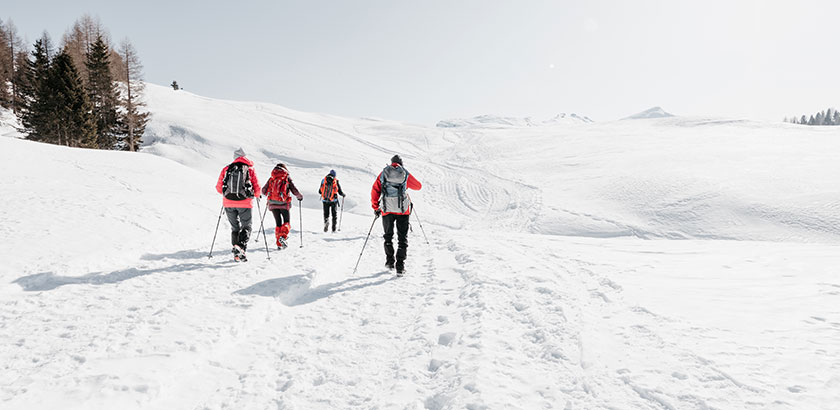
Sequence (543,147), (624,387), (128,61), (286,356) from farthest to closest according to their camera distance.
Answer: (543,147) < (128,61) < (286,356) < (624,387)

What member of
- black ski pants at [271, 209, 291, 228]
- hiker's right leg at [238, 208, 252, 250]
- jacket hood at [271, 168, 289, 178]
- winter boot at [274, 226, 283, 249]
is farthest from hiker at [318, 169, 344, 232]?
hiker's right leg at [238, 208, 252, 250]

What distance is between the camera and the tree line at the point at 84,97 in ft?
88.5

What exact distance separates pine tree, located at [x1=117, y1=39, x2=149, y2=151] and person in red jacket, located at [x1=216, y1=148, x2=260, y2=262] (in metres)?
29.9

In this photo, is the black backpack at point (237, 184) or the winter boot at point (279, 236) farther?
the winter boot at point (279, 236)

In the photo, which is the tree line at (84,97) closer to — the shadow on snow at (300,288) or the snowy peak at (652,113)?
the shadow on snow at (300,288)

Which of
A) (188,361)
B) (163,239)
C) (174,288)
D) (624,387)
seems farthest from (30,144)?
(624,387)

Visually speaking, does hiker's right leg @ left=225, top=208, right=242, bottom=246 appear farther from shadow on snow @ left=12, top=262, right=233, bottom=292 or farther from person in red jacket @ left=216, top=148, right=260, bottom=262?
shadow on snow @ left=12, top=262, right=233, bottom=292

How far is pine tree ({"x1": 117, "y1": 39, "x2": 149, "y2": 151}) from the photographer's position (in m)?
30.5

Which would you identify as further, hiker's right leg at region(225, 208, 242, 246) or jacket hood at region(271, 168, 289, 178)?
jacket hood at region(271, 168, 289, 178)

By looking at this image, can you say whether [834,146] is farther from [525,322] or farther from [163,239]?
[163,239]

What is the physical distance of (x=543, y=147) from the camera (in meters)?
37.4

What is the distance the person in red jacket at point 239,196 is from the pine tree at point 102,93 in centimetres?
3227

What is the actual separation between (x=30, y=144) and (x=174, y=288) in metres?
16.0

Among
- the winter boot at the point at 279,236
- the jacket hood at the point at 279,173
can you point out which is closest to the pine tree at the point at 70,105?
the jacket hood at the point at 279,173
